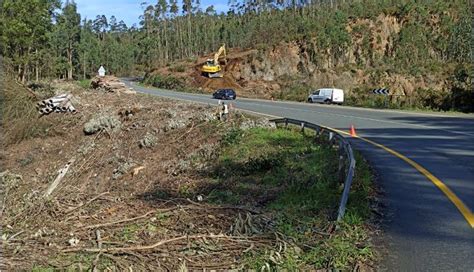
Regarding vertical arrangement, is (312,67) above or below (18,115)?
above

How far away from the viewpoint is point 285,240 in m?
6.26

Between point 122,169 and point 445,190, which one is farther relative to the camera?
point 122,169

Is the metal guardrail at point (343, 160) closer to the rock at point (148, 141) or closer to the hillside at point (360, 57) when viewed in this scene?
the rock at point (148, 141)

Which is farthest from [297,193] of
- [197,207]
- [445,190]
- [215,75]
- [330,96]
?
[215,75]

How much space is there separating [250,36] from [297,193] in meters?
72.0

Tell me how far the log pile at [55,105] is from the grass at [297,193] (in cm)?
1357

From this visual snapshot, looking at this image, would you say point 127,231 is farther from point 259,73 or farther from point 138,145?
point 259,73

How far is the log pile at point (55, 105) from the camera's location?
27500 mm

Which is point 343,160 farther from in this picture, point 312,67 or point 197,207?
point 312,67


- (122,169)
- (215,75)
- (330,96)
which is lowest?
(122,169)

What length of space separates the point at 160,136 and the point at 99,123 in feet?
15.7

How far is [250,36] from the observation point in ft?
261

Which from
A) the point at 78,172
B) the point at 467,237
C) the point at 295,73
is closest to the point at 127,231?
the point at 467,237

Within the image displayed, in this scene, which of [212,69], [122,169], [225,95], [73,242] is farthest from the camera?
[212,69]
